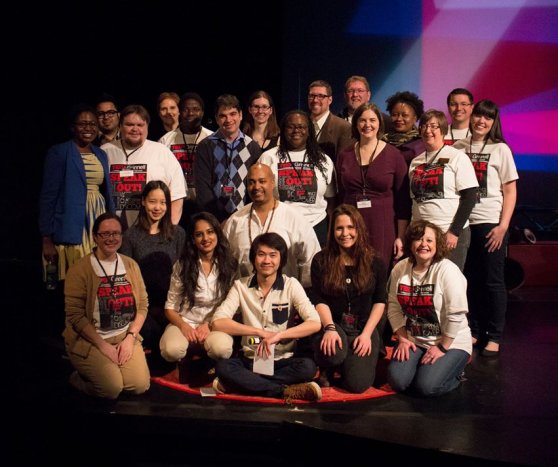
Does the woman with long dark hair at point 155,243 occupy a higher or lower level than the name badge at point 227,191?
lower

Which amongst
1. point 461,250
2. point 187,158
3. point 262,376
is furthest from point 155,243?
point 461,250

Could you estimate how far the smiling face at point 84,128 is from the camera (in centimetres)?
373

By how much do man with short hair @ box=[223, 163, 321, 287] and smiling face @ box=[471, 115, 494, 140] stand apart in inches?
44.8

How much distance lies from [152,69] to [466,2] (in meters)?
3.00

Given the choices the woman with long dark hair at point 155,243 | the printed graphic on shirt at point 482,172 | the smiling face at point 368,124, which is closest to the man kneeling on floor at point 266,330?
the woman with long dark hair at point 155,243

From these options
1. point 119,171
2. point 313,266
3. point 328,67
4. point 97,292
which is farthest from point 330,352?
point 328,67

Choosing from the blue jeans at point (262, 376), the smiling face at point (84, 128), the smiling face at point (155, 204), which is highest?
the smiling face at point (84, 128)

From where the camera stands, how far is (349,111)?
4.51 meters

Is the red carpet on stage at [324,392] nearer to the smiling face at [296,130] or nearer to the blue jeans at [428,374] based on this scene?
the blue jeans at [428,374]

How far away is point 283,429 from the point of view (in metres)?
2.80

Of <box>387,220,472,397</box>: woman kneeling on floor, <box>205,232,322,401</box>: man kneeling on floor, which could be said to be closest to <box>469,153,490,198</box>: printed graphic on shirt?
<box>387,220,472,397</box>: woman kneeling on floor

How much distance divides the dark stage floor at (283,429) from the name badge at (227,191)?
1218mm

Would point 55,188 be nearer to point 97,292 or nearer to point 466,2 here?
point 97,292

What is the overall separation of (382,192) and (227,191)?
916mm
